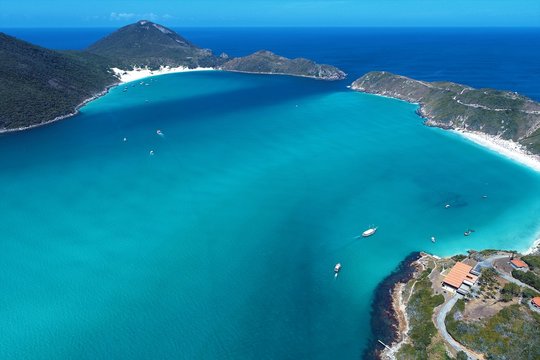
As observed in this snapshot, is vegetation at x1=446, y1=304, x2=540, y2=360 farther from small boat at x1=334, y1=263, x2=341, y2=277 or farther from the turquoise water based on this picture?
small boat at x1=334, y1=263, x2=341, y2=277

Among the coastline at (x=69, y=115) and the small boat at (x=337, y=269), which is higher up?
the coastline at (x=69, y=115)

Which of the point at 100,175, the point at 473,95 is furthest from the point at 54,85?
the point at 473,95

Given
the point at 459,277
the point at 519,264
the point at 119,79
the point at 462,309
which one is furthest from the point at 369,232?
the point at 119,79

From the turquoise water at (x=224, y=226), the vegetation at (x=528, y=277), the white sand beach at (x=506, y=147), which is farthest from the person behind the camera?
the white sand beach at (x=506, y=147)

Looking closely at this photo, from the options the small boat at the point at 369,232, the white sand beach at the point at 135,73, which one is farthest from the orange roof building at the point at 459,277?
the white sand beach at the point at 135,73

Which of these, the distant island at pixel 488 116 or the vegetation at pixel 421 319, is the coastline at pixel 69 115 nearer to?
the vegetation at pixel 421 319
